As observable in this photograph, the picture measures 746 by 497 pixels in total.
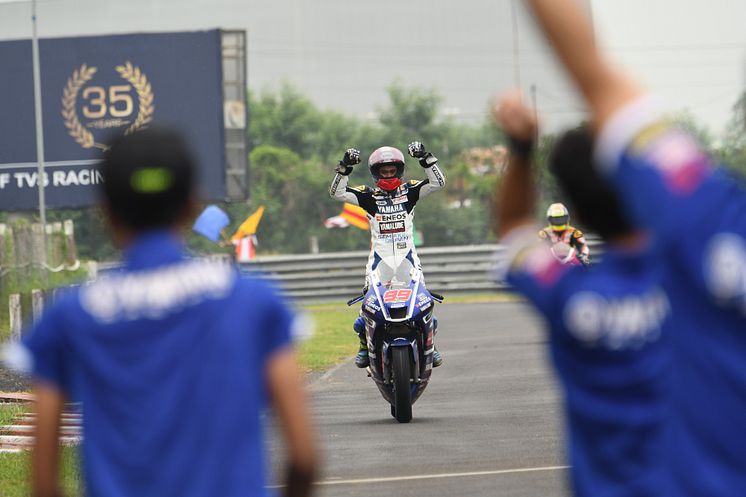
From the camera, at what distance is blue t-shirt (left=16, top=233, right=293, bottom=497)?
3.65 m

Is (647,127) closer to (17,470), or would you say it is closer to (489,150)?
(17,470)

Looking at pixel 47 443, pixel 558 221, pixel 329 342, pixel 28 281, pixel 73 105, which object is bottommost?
pixel 329 342

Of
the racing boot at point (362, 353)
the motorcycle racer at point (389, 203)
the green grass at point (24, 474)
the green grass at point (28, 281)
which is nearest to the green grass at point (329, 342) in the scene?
the green grass at point (28, 281)

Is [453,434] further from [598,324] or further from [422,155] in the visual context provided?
[598,324]

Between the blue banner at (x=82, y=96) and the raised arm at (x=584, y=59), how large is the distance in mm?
39898

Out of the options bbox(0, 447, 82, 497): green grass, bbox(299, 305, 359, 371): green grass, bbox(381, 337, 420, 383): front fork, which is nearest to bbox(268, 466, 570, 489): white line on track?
bbox(0, 447, 82, 497): green grass

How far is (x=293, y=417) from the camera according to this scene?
3.73 m

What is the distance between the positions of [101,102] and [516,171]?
40340 mm

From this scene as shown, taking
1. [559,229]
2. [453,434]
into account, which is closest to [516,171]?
[453,434]

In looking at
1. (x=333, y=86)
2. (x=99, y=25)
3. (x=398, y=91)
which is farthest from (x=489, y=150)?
(x=99, y=25)

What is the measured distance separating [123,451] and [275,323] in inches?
16.4

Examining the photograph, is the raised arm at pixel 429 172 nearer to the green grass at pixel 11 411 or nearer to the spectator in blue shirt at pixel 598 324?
the green grass at pixel 11 411

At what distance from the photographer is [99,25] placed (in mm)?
122688

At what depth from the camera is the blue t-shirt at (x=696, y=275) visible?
118 inches
